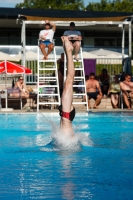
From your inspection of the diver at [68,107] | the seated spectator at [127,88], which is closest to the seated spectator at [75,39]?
the seated spectator at [127,88]

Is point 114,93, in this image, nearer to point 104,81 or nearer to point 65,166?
point 104,81

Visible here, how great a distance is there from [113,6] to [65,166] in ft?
186

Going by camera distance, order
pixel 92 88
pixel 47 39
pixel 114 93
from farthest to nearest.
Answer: pixel 114 93 → pixel 92 88 → pixel 47 39

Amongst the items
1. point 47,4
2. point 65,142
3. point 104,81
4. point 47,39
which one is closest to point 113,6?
point 47,4

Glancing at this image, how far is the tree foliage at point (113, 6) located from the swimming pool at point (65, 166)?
48.3 meters

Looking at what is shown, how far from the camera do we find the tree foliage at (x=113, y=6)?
59606 mm

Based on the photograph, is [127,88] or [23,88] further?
[23,88]

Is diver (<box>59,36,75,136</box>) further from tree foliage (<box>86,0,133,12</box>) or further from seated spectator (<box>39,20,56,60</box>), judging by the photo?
tree foliage (<box>86,0,133,12</box>)

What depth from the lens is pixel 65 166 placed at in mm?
7289

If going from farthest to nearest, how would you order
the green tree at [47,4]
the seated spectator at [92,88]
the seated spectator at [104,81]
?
the green tree at [47,4]
the seated spectator at [104,81]
the seated spectator at [92,88]

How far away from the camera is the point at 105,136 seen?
36.9 feet

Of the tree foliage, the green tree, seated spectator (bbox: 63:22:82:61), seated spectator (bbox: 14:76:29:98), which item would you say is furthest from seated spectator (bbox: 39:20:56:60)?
the green tree

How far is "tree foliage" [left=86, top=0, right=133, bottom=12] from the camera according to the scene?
5961cm

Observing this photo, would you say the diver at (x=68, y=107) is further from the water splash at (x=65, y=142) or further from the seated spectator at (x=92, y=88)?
the seated spectator at (x=92, y=88)
